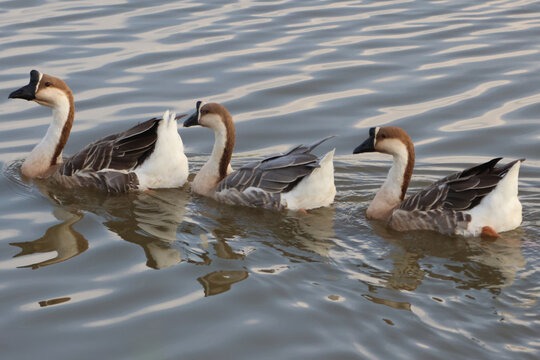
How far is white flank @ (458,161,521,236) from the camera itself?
29.1 feet

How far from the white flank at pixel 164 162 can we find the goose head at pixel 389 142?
2.47m

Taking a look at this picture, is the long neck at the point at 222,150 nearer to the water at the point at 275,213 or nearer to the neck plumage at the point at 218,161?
the neck plumage at the point at 218,161

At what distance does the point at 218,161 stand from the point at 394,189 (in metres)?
2.28

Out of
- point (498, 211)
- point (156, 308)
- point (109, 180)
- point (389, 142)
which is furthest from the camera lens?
point (109, 180)

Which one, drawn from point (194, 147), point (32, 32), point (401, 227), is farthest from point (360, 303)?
point (32, 32)

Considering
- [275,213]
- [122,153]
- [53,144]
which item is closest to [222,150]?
[275,213]

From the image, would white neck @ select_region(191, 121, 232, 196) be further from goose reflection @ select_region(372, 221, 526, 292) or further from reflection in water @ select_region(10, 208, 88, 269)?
goose reflection @ select_region(372, 221, 526, 292)

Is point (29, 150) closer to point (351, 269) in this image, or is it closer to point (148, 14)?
point (351, 269)

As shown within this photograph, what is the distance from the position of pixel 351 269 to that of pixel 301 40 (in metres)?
9.93

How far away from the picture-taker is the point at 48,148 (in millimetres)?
11516

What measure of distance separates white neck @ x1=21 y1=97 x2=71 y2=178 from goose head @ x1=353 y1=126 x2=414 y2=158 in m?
4.19

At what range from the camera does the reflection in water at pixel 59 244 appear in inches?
345

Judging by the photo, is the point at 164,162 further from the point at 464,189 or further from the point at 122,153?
the point at 464,189

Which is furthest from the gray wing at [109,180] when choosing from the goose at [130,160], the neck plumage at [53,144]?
the neck plumage at [53,144]
